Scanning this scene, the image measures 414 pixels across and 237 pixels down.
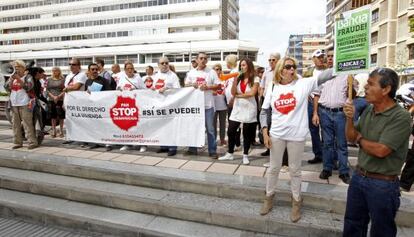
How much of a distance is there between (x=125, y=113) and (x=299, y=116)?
3812mm

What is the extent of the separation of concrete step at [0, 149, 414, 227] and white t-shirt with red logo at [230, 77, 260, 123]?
1.11 metres

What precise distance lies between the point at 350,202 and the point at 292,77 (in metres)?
1.60

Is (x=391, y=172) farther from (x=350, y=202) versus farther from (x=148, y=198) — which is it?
(x=148, y=198)

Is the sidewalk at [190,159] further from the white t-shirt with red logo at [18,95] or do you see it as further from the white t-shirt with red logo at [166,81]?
the white t-shirt with red logo at [166,81]

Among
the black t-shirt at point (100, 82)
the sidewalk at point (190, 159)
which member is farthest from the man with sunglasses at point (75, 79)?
the sidewalk at point (190, 159)

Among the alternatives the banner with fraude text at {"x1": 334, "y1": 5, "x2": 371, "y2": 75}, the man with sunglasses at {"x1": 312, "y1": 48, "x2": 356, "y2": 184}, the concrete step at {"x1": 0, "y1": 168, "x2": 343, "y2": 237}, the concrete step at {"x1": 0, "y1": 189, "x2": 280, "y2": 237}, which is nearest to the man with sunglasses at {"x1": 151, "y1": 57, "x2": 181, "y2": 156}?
the concrete step at {"x1": 0, "y1": 168, "x2": 343, "y2": 237}

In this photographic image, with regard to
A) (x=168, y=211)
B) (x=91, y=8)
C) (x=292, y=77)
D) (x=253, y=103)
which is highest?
(x=91, y=8)

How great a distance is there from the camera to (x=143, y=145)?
6.49 m

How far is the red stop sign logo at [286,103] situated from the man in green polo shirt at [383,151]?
1075 millimetres

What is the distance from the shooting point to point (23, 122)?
665 cm

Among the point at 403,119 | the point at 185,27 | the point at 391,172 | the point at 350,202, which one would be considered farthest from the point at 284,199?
the point at 185,27

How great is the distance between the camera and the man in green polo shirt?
2479mm

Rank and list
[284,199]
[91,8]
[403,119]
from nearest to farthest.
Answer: [403,119] → [284,199] → [91,8]

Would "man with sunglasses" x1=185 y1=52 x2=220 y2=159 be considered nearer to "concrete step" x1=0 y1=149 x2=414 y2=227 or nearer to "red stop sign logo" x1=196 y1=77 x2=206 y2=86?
"red stop sign logo" x1=196 y1=77 x2=206 y2=86
